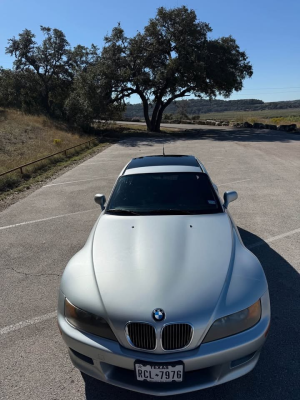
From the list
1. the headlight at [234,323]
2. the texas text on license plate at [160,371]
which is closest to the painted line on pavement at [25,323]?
the texas text on license plate at [160,371]

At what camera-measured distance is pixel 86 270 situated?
2977mm

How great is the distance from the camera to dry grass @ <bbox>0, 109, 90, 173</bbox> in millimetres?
16656

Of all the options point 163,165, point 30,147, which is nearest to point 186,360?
point 163,165

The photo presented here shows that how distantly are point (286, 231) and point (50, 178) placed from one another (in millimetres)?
9396

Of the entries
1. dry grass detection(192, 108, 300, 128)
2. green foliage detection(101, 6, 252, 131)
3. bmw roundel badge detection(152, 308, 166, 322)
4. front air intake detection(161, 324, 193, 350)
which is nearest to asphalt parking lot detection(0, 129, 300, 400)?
front air intake detection(161, 324, 193, 350)

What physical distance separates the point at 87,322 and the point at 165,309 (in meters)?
0.66

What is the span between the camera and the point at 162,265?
284cm

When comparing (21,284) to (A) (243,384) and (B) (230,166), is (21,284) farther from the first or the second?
(B) (230,166)

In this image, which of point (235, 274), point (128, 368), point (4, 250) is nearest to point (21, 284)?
point (4, 250)

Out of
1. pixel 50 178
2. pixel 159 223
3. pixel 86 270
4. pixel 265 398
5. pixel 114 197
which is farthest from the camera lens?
pixel 50 178

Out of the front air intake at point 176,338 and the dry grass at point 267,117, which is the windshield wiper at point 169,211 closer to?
the front air intake at point 176,338

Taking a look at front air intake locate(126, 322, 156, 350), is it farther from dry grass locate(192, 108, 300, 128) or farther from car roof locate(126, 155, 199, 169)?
dry grass locate(192, 108, 300, 128)

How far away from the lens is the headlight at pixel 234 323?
2352mm

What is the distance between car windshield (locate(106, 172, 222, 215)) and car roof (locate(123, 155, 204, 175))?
0.14 m
